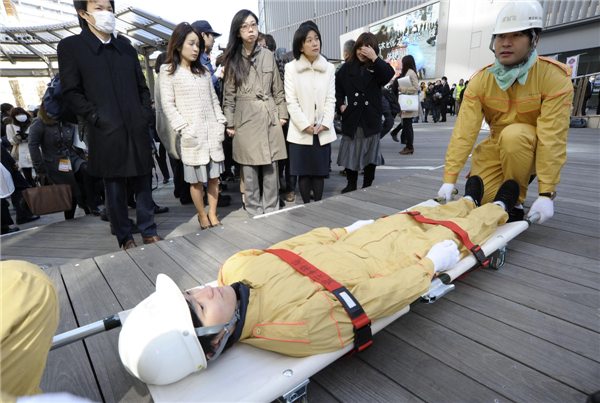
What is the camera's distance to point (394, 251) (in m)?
1.71

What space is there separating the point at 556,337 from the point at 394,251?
0.74m

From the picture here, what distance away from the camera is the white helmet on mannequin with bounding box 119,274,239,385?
100 cm

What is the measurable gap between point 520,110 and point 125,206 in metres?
3.11

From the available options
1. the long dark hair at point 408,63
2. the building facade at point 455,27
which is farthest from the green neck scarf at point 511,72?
the building facade at point 455,27

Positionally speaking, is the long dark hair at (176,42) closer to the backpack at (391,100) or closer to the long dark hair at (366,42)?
the long dark hair at (366,42)

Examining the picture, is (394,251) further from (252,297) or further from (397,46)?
(397,46)

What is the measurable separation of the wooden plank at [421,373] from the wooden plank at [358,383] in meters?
0.03

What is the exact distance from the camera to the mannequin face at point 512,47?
2.09m

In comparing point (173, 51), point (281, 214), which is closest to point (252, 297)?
point (281, 214)

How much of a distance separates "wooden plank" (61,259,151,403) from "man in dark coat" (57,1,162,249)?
0.69 m

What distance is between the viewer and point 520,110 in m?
2.34

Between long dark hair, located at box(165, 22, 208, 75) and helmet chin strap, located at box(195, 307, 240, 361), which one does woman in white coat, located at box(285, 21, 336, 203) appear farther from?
helmet chin strap, located at box(195, 307, 240, 361)

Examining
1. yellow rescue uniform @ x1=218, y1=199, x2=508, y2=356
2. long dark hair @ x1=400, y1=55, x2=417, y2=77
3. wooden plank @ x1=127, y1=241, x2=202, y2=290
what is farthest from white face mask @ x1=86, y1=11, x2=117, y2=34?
long dark hair @ x1=400, y1=55, x2=417, y2=77

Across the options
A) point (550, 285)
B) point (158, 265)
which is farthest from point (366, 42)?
point (158, 265)
